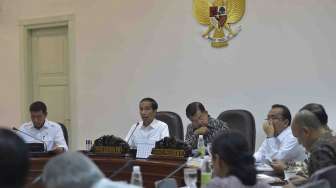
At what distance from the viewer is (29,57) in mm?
6871

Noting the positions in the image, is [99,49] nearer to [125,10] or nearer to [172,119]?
[125,10]

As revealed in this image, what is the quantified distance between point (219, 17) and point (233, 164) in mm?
3508

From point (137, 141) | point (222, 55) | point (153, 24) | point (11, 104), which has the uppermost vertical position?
point (153, 24)


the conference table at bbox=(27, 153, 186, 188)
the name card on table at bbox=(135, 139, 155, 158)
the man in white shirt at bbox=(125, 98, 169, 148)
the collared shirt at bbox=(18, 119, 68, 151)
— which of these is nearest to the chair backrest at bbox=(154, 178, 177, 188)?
the conference table at bbox=(27, 153, 186, 188)

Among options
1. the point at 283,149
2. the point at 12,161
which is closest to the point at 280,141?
the point at 283,149

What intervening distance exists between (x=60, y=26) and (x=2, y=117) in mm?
1669

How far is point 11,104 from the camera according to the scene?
7.05m

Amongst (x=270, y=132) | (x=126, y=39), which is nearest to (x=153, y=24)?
(x=126, y=39)

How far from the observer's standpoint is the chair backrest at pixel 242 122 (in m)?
4.63

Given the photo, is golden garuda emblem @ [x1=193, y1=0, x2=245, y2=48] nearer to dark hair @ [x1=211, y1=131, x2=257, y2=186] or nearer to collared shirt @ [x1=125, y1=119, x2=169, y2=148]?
collared shirt @ [x1=125, y1=119, x2=169, y2=148]

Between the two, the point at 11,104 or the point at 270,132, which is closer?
the point at 270,132

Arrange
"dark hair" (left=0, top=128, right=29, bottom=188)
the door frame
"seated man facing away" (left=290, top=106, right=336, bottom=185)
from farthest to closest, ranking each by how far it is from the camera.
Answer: the door frame
"seated man facing away" (left=290, top=106, right=336, bottom=185)
"dark hair" (left=0, top=128, right=29, bottom=188)

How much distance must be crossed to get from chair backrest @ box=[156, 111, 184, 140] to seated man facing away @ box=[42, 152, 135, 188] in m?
3.43

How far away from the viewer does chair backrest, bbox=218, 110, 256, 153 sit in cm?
463
